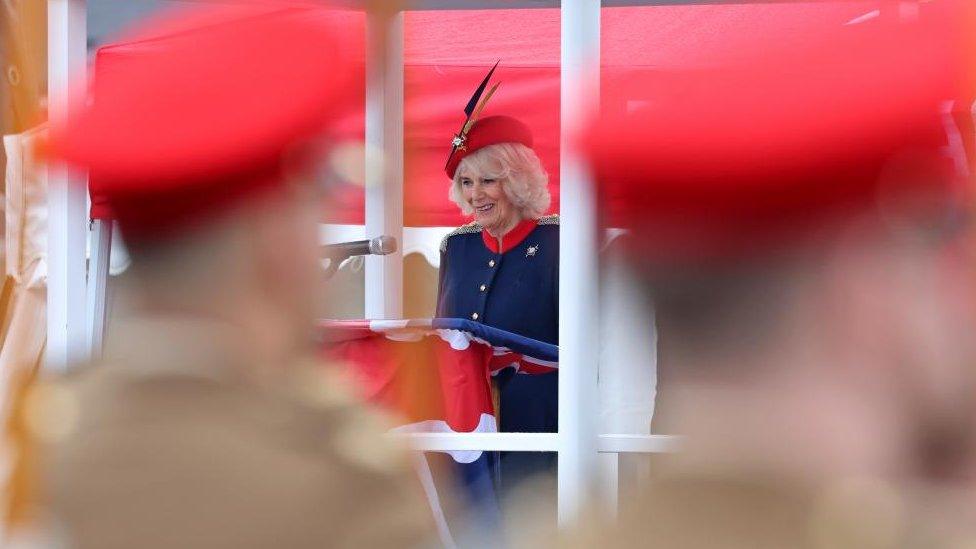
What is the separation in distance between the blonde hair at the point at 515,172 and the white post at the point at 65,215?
1.55 metres

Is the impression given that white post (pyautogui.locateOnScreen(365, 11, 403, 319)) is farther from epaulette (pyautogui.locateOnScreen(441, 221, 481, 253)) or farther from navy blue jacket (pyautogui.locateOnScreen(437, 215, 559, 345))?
epaulette (pyautogui.locateOnScreen(441, 221, 481, 253))

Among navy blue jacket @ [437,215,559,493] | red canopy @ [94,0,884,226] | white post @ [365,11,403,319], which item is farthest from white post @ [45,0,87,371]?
red canopy @ [94,0,884,226]

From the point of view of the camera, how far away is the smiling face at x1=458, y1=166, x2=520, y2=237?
3.01 metres

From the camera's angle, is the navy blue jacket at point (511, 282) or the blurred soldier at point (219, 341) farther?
the navy blue jacket at point (511, 282)

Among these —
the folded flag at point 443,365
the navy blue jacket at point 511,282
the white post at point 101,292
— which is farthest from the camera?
the navy blue jacket at point 511,282

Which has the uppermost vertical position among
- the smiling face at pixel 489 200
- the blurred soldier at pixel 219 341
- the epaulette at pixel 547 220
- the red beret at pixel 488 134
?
the red beret at pixel 488 134

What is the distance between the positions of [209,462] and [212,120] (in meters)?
0.21

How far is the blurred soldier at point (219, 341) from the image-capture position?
617mm

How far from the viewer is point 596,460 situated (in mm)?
1440

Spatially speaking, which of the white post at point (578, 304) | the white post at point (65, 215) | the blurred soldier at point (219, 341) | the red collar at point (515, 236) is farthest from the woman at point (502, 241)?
the blurred soldier at point (219, 341)

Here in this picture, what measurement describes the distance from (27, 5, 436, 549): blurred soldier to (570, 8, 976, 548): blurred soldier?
0.54 feet

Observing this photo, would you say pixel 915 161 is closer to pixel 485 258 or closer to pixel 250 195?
pixel 250 195

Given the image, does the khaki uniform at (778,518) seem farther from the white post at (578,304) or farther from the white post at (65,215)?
the white post at (65,215)

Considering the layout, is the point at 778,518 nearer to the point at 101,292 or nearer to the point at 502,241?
the point at 101,292
